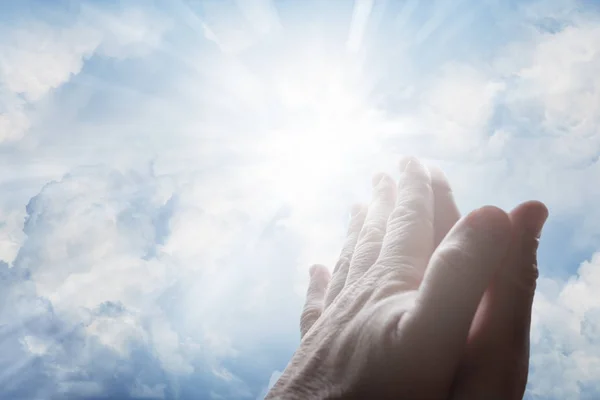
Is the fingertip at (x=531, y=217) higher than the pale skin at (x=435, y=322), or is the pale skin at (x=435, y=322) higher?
the fingertip at (x=531, y=217)

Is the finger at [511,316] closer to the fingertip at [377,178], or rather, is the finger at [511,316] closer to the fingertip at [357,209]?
the fingertip at [377,178]

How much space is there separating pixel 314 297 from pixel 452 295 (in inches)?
77.1

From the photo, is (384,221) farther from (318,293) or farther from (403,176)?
(318,293)

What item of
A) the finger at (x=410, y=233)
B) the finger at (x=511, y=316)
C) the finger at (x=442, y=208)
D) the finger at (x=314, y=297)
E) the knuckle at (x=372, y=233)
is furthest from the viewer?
the finger at (x=314, y=297)

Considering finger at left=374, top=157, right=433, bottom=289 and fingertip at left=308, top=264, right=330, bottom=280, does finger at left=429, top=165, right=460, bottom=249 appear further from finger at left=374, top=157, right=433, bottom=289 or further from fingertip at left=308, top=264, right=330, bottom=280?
fingertip at left=308, top=264, right=330, bottom=280

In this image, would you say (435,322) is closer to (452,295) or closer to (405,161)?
(452,295)

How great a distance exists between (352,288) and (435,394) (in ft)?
2.60

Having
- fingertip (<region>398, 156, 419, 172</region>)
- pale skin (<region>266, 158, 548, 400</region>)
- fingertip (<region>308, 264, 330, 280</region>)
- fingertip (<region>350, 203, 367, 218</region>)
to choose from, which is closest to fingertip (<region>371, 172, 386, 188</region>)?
fingertip (<region>350, 203, 367, 218</region>)

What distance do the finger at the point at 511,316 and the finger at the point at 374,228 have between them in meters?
0.88

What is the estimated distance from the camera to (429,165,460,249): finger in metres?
2.31

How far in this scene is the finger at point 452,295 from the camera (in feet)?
4.49

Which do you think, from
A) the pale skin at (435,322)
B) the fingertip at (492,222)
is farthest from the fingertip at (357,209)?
the fingertip at (492,222)

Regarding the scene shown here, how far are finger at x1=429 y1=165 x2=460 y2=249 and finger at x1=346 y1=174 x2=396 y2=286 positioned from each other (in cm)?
39

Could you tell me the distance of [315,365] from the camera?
1.82 metres
